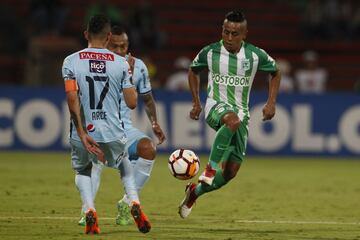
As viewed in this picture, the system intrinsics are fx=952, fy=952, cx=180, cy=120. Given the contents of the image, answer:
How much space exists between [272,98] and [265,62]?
1.35ft

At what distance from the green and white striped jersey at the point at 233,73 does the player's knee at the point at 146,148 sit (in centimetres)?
74

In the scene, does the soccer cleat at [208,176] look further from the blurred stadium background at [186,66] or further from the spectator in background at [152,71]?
the spectator in background at [152,71]

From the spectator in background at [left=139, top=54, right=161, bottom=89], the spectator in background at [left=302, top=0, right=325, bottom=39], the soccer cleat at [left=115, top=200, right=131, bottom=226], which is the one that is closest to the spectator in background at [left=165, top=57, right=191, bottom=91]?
the spectator in background at [left=139, top=54, right=161, bottom=89]

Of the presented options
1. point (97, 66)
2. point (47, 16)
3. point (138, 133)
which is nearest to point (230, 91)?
point (138, 133)

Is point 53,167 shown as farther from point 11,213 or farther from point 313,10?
point 313,10

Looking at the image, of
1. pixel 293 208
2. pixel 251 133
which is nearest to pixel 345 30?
pixel 251 133

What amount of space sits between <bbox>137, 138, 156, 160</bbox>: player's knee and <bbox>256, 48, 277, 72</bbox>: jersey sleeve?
1491mm

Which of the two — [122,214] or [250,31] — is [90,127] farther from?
[250,31]

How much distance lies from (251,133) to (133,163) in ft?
29.6

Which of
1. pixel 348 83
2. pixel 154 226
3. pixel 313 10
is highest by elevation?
pixel 154 226

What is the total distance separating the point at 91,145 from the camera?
328 inches

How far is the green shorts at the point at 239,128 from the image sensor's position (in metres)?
9.86

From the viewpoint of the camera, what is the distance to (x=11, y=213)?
33.0ft

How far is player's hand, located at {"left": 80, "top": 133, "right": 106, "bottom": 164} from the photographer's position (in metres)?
8.28
